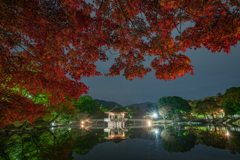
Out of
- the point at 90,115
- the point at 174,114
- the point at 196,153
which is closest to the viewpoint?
the point at 196,153

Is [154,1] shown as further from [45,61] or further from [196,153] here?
[196,153]

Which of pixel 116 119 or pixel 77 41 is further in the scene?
pixel 116 119

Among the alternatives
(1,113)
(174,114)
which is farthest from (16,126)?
(174,114)

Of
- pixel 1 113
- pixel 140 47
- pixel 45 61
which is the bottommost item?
pixel 1 113

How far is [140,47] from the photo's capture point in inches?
219

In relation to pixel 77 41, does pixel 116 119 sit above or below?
below

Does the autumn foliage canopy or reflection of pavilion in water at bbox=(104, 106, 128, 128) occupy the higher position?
the autumn foliage canopy

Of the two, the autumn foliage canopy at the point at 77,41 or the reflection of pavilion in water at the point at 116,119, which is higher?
the autumn foliage canopy at the point at 77,41

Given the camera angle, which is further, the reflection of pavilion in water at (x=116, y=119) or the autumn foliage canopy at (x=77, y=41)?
the reflection of pavilion in water at (x=116, y=119)

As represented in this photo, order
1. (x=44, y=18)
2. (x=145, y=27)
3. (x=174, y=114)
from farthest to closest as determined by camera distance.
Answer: (x=174, y=114), (x=145, y=27), (x=44, y=18)

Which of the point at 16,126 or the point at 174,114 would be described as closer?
the point at 16,126

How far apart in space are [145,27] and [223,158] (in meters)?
6.66

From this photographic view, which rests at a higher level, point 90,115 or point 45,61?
point 45,61

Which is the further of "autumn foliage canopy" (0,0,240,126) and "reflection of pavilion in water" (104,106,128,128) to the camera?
"reflection of pavilion in water" (104,106,128,128)
